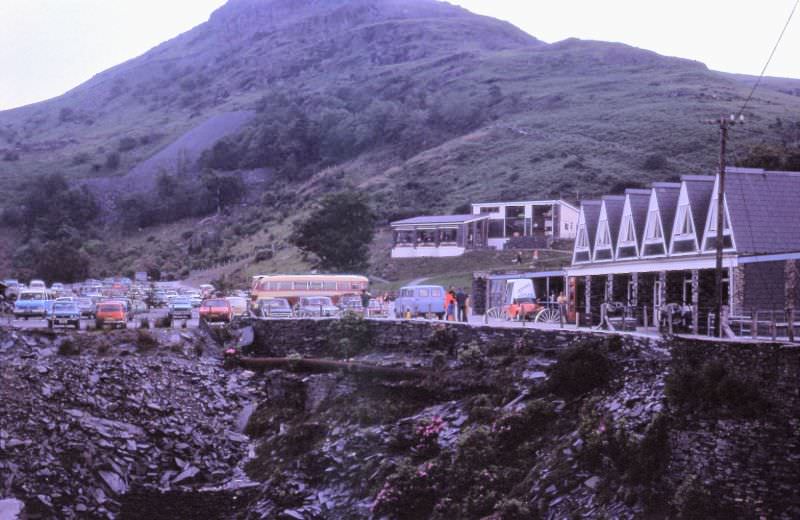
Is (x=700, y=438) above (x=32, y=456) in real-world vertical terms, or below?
above

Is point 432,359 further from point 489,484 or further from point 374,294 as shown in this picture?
point 374,294

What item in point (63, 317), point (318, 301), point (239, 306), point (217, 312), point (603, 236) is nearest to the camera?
point (603, 236)

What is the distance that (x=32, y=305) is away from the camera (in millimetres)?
52812

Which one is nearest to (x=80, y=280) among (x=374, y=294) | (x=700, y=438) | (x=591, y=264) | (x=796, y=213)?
(x=374, y=294)

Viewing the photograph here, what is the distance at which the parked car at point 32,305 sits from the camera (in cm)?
5247

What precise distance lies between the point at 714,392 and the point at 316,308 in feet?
117

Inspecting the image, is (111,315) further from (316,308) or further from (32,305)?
(316,308)

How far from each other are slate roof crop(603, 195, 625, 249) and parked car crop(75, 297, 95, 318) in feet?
98.5

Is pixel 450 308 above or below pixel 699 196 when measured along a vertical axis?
below

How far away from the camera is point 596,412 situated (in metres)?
22.8

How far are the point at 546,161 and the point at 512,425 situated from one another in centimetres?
8630

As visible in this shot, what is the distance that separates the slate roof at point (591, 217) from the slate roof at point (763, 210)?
1151 centimetres

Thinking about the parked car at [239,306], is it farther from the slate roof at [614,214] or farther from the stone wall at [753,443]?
the stone wall at [753,443]

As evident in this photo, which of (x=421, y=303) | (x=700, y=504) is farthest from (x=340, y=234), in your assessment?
(x=700, y=504)
